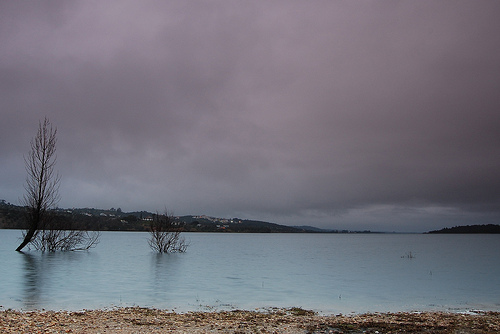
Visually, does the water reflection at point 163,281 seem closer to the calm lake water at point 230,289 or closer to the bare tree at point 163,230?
the calm lake water at point 230,289

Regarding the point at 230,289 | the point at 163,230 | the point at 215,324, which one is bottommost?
the point at 230,289

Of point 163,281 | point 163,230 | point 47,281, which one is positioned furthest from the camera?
point 163,230

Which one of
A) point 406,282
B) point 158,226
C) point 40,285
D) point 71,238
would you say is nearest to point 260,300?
point 40,285

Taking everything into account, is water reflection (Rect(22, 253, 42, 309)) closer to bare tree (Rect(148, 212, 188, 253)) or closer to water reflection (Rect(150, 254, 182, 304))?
water reflection (Rect(150, 254, 182, 304))

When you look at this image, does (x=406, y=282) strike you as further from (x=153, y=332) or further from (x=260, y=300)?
(x=153, y=332)

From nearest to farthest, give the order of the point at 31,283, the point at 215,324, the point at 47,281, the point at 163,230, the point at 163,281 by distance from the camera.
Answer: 1. the point at 215,324
2. the point at 31,283
3. the point at 47,281
4. the point at 163,281
5. the point at 163,230

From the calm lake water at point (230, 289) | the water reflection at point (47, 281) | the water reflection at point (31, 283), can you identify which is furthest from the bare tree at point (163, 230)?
the water reflection at point (31, 283)

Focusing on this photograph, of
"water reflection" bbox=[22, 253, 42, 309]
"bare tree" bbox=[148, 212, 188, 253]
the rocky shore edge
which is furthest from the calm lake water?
"bare tree" bbox=[148, 212, 188, 253]

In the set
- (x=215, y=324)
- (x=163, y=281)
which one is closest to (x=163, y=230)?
(x=163, y=281)

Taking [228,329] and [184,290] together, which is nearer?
[228,329]

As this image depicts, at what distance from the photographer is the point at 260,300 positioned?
2570cm

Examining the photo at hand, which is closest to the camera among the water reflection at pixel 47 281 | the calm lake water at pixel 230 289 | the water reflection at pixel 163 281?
the water reflection at pixel 47 281

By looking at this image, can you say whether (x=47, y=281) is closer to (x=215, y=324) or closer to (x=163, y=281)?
(x=163, y=281)

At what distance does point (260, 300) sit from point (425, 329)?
13.4 meters
